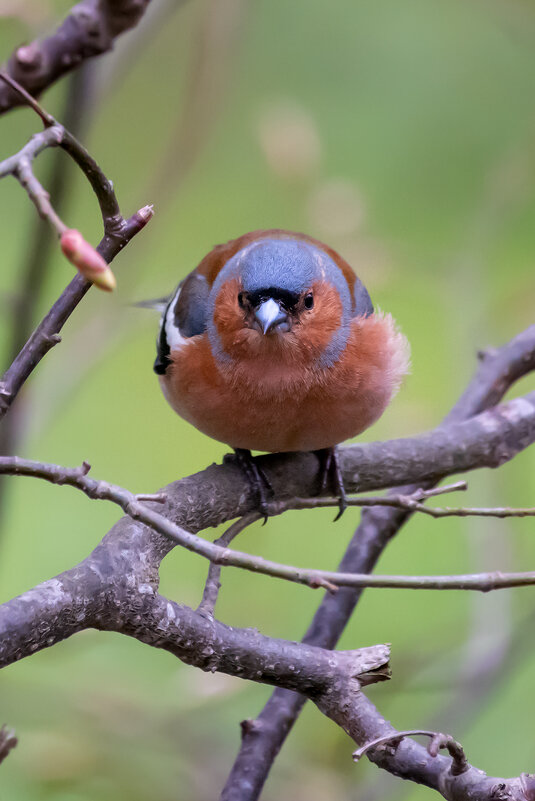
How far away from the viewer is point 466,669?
2.61 meters

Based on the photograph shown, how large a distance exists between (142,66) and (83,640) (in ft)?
14.2

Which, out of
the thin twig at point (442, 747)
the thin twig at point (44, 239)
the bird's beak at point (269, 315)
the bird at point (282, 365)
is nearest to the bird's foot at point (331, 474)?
the bird at point (282, 365)

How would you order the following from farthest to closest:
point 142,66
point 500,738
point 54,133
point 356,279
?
point 142,66
point 500,738
point 356,279
point 54,133

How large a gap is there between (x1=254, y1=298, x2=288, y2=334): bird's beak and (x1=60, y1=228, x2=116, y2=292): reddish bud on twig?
1.10 metres

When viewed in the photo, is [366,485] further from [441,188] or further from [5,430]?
[441,188]

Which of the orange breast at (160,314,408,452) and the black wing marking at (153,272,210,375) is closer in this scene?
the orange breast at (160,314,408,452)

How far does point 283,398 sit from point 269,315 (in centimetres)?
21

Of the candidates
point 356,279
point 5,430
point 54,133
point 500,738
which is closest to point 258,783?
point 5,430

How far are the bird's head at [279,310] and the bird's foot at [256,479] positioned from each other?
0.80ft

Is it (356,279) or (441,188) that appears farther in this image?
(441,188)

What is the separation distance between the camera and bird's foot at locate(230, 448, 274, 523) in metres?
2.00

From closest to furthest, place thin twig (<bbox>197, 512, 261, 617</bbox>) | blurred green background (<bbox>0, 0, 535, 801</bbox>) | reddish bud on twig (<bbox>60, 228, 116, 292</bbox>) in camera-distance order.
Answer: reddish bud on twig (<bbox>60, 228, 116, 292</bbox>)
thin twig (<bbox>197, 512, 261, 617</bbox>)
blurred green background (<bbox>0, 0, 535, 801</bbox>)

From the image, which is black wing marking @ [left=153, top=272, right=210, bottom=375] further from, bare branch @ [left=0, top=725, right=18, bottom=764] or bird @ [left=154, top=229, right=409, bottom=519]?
bare branch @ [left=0, top=725, right=18, bottom=764]

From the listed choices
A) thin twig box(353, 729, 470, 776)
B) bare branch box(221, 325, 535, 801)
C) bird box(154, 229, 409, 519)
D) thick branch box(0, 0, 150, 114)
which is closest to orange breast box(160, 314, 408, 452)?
bird box(154, 229, 409, 519)
